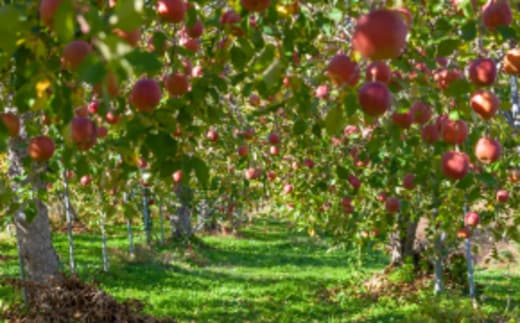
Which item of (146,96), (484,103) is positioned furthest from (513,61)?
(146,96)

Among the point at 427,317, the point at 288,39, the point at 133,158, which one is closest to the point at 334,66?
the point at 288,39

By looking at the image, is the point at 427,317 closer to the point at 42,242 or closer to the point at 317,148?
the point at 317,148

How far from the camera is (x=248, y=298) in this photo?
9672mm

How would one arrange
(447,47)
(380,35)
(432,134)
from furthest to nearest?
(432,134) < (447,47) < (380,35)

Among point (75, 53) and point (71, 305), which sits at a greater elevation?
point (75, 53)

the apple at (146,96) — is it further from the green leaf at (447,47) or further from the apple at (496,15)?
the apple at (496,15)

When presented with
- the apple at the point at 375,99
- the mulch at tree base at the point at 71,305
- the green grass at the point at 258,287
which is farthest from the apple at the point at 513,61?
the mulch at tree base at the point at 71,305

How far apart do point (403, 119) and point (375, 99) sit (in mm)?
652

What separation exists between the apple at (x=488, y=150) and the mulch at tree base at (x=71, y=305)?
13.2 feet

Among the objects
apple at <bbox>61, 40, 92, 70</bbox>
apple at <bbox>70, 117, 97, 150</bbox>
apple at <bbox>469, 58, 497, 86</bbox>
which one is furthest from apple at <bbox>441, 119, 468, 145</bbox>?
apple at <bbox>61, 40, 92, 70</bbox>

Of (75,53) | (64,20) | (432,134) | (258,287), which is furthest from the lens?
(258,287)

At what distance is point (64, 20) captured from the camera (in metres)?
1.04

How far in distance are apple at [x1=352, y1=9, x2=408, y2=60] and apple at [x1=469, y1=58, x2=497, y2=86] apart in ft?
2.16

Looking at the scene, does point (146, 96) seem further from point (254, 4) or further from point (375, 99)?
point (375, 99)
